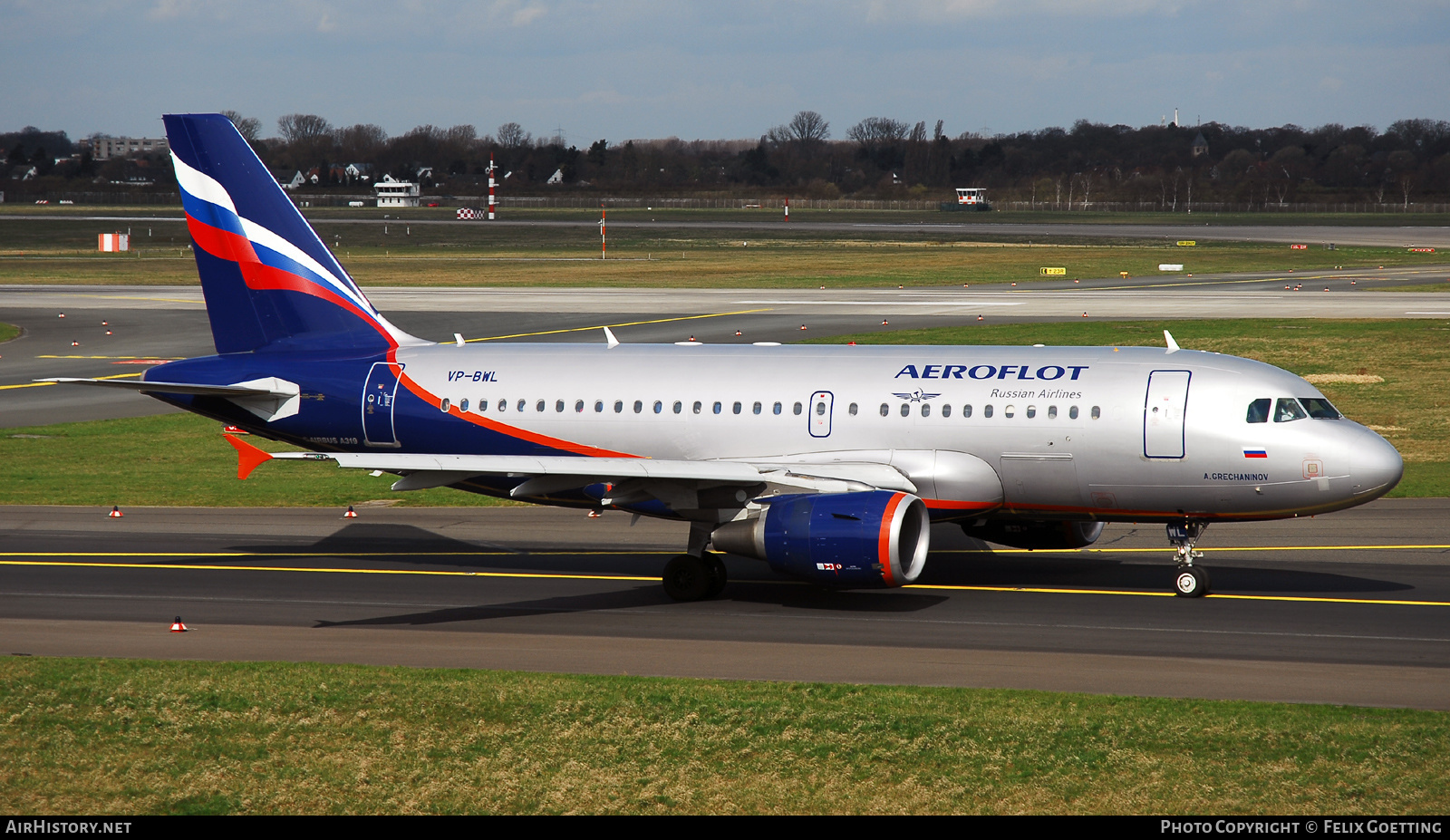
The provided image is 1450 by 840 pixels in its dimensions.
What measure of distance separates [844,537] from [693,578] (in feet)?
12.7

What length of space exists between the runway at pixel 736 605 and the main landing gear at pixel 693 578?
0.94ft

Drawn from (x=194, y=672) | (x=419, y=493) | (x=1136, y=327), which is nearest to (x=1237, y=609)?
(x=194, y=672)

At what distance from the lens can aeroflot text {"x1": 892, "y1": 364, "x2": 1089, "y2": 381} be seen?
85.8 ft

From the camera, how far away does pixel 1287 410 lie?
25.0 metres

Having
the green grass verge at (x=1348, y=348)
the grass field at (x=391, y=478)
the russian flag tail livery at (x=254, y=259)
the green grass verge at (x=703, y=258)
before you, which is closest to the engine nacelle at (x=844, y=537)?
the russian flag tail livery at (x=254, y=259)

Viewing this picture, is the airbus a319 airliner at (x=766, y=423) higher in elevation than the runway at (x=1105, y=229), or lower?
lower

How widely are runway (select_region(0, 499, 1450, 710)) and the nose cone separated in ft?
6.90

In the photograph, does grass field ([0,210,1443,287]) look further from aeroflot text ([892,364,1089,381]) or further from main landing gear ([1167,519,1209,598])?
main landing gear ([1167,519,1209,598])

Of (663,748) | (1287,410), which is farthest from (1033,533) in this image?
(663,748)

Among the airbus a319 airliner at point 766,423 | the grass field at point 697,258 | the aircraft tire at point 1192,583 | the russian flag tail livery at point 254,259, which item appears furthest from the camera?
the grass field at point 697,258

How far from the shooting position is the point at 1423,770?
15.6 meters

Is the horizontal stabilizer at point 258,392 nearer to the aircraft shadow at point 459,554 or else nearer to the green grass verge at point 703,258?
the aircraft shadow at point 459,554
